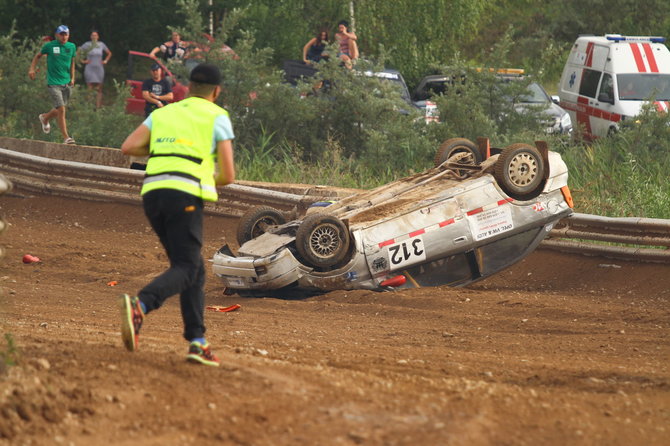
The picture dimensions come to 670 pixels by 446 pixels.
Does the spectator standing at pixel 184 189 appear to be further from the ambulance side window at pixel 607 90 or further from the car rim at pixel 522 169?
the ambulance side window at pixel 607 90

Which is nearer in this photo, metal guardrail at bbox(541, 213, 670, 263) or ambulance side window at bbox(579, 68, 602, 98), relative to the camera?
metal guardrail at bbox(541, 213, 670, 263)

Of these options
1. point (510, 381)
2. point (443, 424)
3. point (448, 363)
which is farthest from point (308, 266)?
point (443, 424)

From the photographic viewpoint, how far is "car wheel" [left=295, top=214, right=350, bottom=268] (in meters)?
10.4

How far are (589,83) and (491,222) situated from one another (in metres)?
13.3

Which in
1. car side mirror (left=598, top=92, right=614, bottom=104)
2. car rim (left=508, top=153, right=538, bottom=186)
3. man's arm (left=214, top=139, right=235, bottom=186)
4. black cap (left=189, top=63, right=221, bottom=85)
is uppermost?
black cap (left=189, top=63, right=221, bottom=85)

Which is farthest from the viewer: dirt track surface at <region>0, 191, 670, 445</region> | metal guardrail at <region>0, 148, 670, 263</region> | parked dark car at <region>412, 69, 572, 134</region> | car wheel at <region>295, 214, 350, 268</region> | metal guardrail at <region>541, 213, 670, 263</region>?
parked dark car at <region>412, 69, 572, 134</region>

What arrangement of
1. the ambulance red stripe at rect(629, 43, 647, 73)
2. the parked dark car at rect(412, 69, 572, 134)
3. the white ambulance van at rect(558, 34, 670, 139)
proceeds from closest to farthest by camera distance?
1. the parked dark car at rect(412, 69, 572, 134)
2. the white ambulance van at rect(558, 34, 670, 139)
3. the ambulance red stripe at rect(629, 43, 647, 73)

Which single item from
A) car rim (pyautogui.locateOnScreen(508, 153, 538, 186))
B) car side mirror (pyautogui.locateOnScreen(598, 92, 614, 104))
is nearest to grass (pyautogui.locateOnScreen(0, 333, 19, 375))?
car rim (pyautogui.locateOnScreen(508, 153, 538, 186))

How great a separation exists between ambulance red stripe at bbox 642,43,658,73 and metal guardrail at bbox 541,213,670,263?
37.1ft

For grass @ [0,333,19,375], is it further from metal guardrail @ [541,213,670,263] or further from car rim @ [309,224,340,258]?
metal guardrail @ [541,213,670,263]

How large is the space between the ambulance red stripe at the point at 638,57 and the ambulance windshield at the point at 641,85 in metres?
0.13

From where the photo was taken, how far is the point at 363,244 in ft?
34.8

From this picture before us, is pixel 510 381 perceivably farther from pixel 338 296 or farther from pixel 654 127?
pixel 654 127

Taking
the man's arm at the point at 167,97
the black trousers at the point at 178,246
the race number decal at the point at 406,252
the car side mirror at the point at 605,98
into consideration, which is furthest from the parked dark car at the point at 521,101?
the black trousers at the point at 178,246
